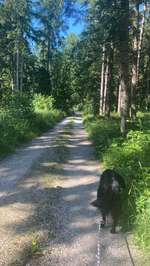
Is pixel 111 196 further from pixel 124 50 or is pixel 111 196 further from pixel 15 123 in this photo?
pixel 15 123

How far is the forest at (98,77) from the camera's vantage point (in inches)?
328

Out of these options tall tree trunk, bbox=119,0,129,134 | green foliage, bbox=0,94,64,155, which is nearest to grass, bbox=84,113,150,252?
tall tree trunk, bbox=119,0,129,134

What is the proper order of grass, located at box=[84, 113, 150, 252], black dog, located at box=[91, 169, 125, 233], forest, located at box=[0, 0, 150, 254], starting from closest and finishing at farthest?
1. grass, located at box=[84, 113, 150, 252]
2. black dog, located at box=[91, 169, 125, 233]
3. forest, located at box=[0, 0, 150, 254]

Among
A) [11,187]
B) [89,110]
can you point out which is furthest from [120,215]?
[89,110]

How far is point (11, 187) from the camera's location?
29.8 ft

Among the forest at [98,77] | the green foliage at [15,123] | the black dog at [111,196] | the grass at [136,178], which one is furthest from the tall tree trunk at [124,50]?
the black dog at [111,196]

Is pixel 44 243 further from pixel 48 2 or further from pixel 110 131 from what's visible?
pixel 48 2

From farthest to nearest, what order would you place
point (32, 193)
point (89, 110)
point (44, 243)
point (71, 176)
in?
point (89, 110) → point (71, 176) → point (32, 193) → point (44, 243)

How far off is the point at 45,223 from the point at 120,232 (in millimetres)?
1269

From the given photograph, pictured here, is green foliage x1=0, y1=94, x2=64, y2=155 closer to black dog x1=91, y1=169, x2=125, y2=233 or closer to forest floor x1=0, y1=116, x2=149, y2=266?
forest floor x1=0, y1=116, x2=149, y2=266

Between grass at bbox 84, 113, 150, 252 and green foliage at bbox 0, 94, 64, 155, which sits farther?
green foliage at bbox 0, 94, 64, 155

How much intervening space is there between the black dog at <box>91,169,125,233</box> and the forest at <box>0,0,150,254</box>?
0.30m

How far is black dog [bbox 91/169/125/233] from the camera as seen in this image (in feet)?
20.1

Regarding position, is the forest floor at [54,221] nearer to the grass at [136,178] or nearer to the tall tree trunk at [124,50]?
the grass at [136,178]
